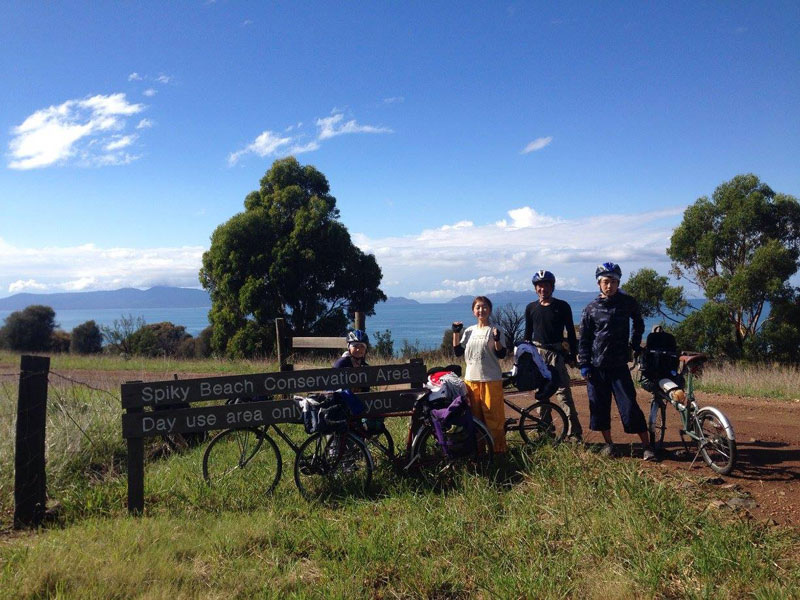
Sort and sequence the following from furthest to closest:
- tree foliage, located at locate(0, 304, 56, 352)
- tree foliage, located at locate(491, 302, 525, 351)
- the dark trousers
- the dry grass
→ tree foliage, located at locate(0, 304, 56, 352) < tree foliage, located at locate(491, 302, 525, 351) < the dry grass < the dark trousers

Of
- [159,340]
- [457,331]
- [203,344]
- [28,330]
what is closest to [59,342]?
[28,330]

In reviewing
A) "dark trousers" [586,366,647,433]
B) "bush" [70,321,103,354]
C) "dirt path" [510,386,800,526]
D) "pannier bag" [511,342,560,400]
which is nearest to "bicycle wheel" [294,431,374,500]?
"pannier bag" [511,342,560,400]

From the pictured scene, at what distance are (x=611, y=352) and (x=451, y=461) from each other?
6.24 feet

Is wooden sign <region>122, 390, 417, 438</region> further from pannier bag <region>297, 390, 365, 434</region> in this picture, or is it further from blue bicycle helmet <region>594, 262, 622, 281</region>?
blue bicycle helmet <region>594, 262, 622, 281</region>

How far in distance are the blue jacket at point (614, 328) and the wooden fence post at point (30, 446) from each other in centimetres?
506

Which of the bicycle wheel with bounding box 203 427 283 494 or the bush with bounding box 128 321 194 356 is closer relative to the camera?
the bicycle wheel with bounding box 203 427 283 494

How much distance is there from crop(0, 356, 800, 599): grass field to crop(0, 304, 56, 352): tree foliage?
35.5m

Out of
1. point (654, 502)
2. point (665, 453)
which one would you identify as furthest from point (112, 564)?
point (665, 453)

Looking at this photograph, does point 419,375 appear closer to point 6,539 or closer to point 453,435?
point 453,435

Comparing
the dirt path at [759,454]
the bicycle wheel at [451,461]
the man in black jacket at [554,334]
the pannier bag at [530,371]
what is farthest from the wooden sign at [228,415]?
the dirt path at [759,454]

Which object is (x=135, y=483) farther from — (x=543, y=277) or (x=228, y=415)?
(x=543, y=277)

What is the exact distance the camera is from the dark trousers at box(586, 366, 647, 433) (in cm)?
577

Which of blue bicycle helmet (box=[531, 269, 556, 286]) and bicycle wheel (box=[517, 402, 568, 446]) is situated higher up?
blue bicycle helmet (box=[531, 269, 556, 286])

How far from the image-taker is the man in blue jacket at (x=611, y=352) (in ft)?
19.0
